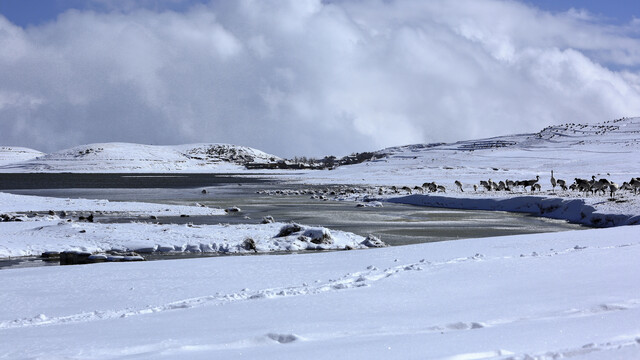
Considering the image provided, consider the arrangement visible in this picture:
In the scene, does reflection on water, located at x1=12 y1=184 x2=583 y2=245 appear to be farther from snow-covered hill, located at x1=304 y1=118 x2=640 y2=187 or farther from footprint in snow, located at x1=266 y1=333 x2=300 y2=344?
snow-covered hill, located at x1=304 y1=118 x2=640 y2=187

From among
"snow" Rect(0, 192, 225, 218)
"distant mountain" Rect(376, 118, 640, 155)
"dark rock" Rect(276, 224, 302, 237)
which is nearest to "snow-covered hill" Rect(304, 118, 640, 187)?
"distant mountain" Rect(376, 118, 640, 155)

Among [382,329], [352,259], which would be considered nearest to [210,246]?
[352,259]

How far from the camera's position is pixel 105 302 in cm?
1073

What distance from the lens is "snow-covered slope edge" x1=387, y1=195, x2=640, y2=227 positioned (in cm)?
2900

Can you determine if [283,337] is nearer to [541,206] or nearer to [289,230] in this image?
Result: [289,230]

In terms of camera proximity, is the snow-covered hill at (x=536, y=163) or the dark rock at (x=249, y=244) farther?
the snow-covered hill at (x=536, y=163)

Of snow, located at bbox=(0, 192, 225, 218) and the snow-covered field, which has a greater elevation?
snow, located at bbox=(0, 192, 225, 218)

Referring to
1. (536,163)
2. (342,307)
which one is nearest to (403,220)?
(342,307)

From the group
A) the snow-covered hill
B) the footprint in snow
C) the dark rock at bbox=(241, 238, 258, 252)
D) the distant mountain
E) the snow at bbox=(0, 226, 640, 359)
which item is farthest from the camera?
the distant mountain

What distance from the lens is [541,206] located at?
37469 mm

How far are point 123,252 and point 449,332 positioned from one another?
49.8ft

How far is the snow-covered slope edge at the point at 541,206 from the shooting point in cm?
2900

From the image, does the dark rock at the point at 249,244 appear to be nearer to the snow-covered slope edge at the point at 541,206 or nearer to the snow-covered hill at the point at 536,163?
the snow-covered slope edge at the point at 541,206

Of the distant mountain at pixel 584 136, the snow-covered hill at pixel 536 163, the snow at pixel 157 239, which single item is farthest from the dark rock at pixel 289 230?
the distant mountain at pixel 584 136
